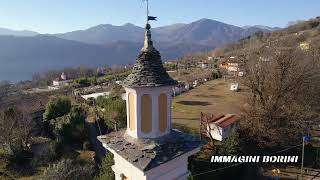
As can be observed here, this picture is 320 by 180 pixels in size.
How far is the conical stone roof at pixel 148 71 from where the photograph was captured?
21.7ft

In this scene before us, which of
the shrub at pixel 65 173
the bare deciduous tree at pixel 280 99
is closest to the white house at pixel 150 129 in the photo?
the shrub at pixel 65 173

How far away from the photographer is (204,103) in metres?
34.3

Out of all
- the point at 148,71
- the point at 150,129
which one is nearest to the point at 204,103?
the point at 150,129

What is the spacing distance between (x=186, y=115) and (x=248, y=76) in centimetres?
699

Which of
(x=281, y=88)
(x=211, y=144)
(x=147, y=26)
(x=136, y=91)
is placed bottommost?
(x=211, y=144)

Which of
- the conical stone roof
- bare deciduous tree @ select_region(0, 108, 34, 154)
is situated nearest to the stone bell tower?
the conical stone roof

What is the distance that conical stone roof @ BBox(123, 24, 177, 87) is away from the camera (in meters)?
6.60

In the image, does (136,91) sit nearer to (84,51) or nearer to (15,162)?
(15,162)

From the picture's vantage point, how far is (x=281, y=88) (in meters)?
23.8

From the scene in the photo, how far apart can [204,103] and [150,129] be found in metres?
28.0

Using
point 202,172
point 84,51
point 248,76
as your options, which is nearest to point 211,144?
point 202,172

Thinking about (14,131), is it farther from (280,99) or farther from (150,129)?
(280,99)

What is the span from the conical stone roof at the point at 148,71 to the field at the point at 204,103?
18.8 metres

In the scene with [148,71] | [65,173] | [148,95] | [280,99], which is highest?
[148,71]
